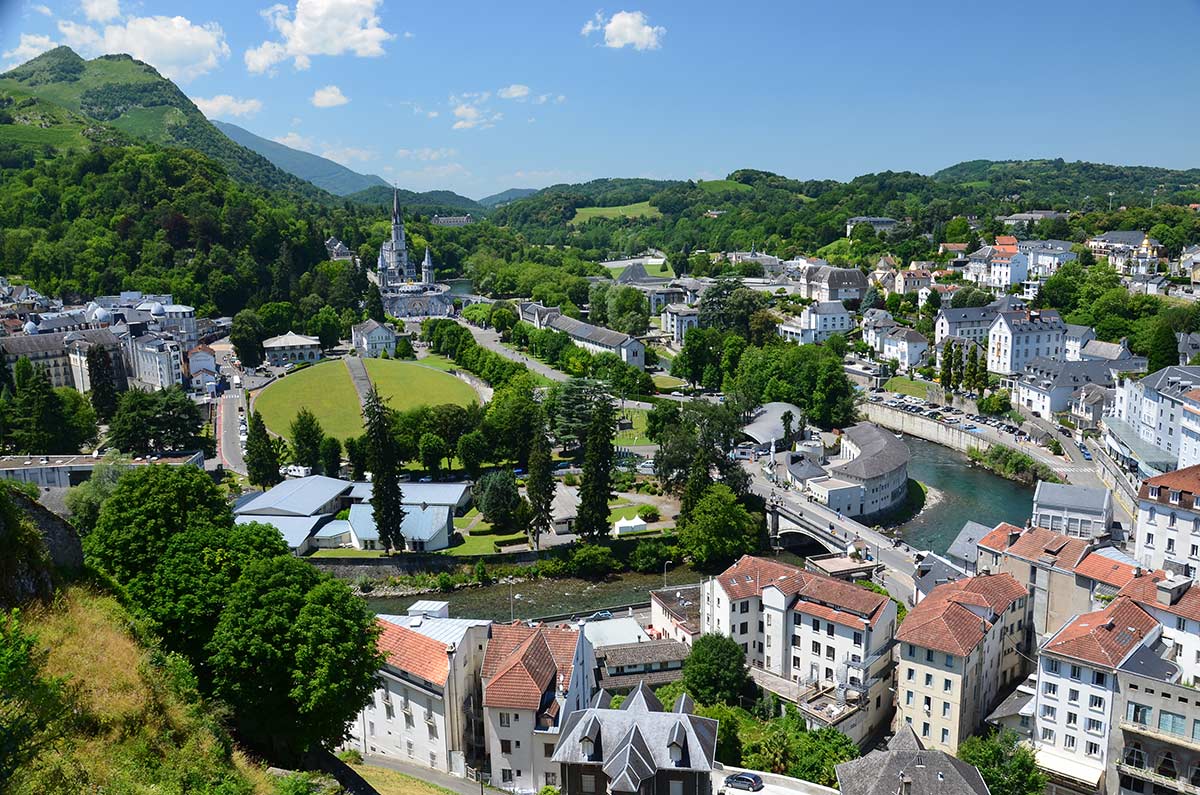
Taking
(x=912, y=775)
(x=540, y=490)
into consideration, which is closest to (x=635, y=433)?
(x=540, y=490)

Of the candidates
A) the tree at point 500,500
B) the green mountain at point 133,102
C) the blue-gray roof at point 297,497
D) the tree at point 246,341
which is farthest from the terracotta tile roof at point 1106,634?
the green mountain at point 133,102

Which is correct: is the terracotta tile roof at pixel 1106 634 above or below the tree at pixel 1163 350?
below

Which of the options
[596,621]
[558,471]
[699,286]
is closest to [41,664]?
[596,621]

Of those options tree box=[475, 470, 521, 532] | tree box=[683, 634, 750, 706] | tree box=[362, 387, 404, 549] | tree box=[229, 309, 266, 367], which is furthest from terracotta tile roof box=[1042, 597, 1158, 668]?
tree box=[229, 309, 266, 367]

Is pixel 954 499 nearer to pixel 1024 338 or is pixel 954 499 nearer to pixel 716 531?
pixel 716 531

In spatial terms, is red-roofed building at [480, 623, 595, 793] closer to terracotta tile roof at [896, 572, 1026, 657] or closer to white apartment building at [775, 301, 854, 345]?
terracotta tile roof at [896, 572, 1026, 657]

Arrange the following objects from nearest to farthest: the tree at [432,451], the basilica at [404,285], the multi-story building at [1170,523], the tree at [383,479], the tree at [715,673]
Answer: the tree at [715,673] < the multi-story building at [1170,523] < the tree at [383,479] < the tree at [432,451] < the basilica at [404,285]

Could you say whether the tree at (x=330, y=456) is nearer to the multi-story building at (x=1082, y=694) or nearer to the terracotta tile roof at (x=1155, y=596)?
the multi-story building at (x=1082, y=694)

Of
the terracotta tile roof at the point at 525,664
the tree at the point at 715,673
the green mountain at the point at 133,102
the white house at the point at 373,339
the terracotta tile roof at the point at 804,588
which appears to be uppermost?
the green mountain at the point at 133,102
